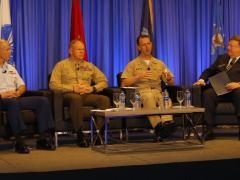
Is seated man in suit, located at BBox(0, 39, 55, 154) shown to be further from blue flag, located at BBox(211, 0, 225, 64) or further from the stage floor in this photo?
blue flag, located at BBox(211, 0, 225, 64)

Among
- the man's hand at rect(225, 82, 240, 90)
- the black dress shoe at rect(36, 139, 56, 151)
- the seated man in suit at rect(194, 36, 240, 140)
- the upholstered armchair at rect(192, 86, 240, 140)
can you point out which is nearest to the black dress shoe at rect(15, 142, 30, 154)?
the black dress shoe at rect(36, 139, 56, 151)

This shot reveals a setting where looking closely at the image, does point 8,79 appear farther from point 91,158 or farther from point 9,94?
point 91,158

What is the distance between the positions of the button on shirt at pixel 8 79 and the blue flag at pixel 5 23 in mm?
771

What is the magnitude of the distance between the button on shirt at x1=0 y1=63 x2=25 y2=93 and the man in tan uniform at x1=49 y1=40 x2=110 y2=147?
40 centimetres

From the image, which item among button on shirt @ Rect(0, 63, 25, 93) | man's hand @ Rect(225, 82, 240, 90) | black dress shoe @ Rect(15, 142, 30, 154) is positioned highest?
button on shirt @ Rect(0, 63, 25, 93)

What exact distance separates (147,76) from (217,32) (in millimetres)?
2379

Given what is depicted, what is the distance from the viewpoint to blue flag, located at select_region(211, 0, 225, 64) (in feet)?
28.0

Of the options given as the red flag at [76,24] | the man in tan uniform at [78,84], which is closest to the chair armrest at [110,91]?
the man in tan uniform at [78,84]

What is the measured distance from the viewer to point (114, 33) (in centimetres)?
806

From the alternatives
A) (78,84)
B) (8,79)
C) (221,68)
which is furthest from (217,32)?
(8,79)

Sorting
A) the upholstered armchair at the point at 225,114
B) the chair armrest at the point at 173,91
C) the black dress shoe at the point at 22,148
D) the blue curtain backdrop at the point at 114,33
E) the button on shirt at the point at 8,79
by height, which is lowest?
the black dress shoe at the point at 22,148

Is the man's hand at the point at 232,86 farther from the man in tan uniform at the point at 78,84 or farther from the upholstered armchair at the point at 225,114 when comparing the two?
the man in tan uniform at the point at 78,84

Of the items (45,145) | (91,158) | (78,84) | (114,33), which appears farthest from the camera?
(114,33)

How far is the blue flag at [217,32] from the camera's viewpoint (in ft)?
28.0
